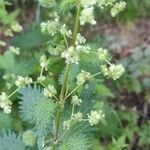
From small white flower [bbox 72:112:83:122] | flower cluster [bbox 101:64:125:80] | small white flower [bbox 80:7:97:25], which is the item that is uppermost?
small white flower [bbox 80:7:97:25]

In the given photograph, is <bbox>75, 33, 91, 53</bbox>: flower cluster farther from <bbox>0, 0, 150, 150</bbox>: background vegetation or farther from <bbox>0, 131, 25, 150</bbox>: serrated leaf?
<bbox>0, 131, 25, 150</bbox>: serrated leaf

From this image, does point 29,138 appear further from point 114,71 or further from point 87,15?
point 87,15

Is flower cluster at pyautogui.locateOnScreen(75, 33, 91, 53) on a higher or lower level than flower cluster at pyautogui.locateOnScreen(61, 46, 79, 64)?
higher

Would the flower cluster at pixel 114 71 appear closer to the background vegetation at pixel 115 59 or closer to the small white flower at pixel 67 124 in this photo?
the background vegetation at pixel 115 59

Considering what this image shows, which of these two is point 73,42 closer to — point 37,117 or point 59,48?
point 59,48

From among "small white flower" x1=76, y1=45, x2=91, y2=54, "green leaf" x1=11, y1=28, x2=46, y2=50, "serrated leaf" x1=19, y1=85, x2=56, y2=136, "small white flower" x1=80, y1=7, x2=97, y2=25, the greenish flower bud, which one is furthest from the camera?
"green leaf" x1=11, y1=28, x2=46, y2=50

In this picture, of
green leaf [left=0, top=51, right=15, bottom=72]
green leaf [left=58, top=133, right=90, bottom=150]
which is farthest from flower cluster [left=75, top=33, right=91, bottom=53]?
green leaf [left=0, top=51, right=15, bottom=72]

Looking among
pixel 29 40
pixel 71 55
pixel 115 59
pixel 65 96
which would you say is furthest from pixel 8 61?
pixel 115 59

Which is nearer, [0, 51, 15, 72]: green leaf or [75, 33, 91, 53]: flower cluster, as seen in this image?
[75, 33, 91, 53]: flower cluster

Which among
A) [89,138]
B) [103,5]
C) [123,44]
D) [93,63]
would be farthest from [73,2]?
[123,44]
